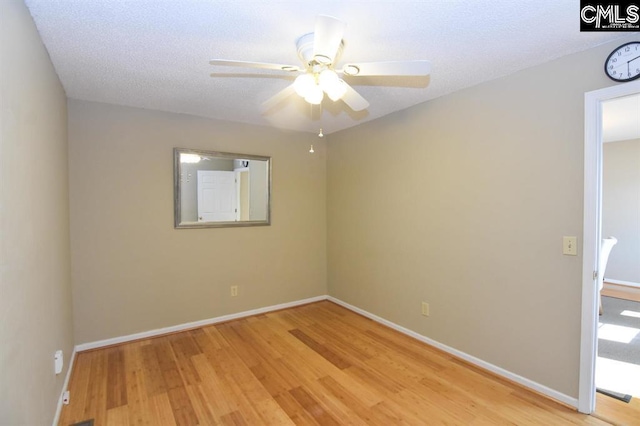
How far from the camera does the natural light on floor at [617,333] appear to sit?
2.96 meters

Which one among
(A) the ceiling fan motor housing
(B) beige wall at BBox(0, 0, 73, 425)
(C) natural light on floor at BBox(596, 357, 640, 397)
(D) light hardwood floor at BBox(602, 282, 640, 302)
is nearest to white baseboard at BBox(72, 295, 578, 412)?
(C) natural light on floor at BBox(596, 357, 640, 397)

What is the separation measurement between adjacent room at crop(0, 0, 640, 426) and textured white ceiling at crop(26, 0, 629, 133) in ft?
0.06

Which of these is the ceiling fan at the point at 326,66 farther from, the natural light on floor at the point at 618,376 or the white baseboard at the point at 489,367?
the natural light on floor at the point at 618,376

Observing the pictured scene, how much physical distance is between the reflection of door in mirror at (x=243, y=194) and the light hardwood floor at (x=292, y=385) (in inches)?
51.8

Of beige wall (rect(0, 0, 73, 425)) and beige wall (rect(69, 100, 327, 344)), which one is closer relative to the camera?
beige wall (rect(0, 0, 73, 425))

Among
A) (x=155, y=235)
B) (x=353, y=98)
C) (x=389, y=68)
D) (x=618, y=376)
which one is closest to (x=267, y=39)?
(x=353, y=98)

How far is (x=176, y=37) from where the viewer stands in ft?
5.91

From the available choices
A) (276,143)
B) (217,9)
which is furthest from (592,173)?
(276,143)

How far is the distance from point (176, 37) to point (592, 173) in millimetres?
2664

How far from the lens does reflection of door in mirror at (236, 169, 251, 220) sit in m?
3.58

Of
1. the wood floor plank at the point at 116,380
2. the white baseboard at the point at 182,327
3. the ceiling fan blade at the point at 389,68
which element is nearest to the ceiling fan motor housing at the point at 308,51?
the ceiling fan blade at the point at 389,68

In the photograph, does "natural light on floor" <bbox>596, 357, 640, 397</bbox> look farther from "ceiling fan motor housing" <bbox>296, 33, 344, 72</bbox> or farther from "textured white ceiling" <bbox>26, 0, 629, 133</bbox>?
"ceiling fan motor housing" <bbox>296, 33, 344, 72</bbox>

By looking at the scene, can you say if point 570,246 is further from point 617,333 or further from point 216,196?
point 216,196

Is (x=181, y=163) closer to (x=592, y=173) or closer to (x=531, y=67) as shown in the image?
(x=531, y=67)
